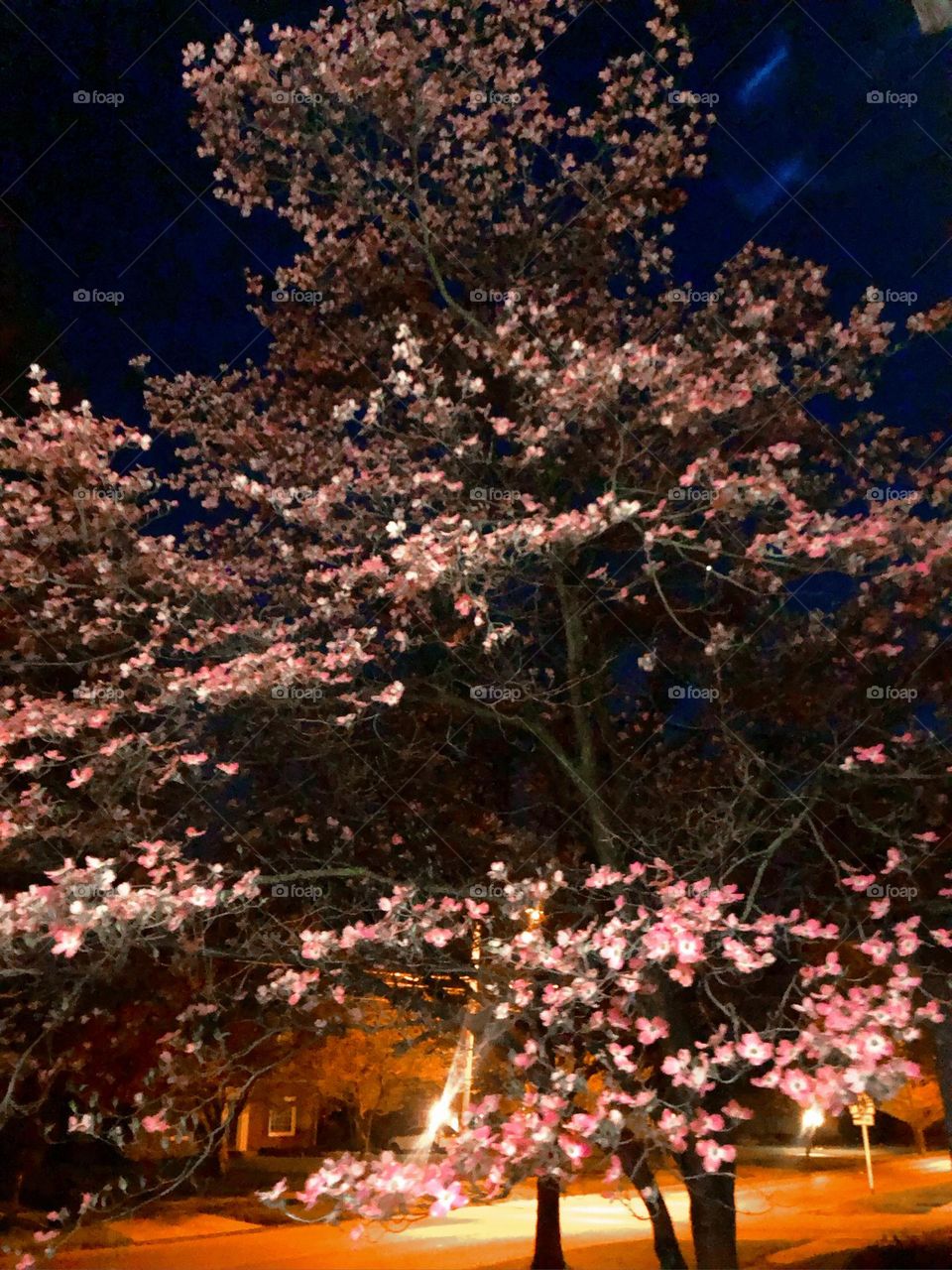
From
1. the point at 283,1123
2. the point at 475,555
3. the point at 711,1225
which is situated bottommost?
the point at 283,1123

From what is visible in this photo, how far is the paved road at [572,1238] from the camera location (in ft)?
52.6

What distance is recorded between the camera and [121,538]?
327 inches

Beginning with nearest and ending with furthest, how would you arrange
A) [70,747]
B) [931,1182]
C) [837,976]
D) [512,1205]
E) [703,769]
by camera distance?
[837,976]
[70,747]
[703,769]
[931,1182]
[512,1205]

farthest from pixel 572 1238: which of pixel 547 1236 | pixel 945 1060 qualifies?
pixel 945 1060

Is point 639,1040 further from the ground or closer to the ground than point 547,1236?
further from the ground

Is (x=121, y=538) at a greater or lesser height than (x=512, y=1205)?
greater

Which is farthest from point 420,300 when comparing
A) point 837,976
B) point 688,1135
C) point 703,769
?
point 688,1135

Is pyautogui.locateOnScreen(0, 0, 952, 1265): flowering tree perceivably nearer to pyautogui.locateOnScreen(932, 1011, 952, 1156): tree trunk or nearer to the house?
pyautogui.locateOnScreen(932, 1011, 952, 1156): tree trunk

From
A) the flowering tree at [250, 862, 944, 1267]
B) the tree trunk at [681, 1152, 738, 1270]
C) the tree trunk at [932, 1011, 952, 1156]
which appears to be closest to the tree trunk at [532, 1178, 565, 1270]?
the tree trunk at [932, 1011, 952, 1156]

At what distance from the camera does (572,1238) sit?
1994 cm

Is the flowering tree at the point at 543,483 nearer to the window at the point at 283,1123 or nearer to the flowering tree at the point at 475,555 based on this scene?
the flowering tree at the point at 475,555

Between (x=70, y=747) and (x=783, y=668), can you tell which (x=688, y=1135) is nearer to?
(x=783, y=668)

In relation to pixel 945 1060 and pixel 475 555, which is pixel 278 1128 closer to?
pixel 945 1060

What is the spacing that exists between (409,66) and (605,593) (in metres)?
4.95
